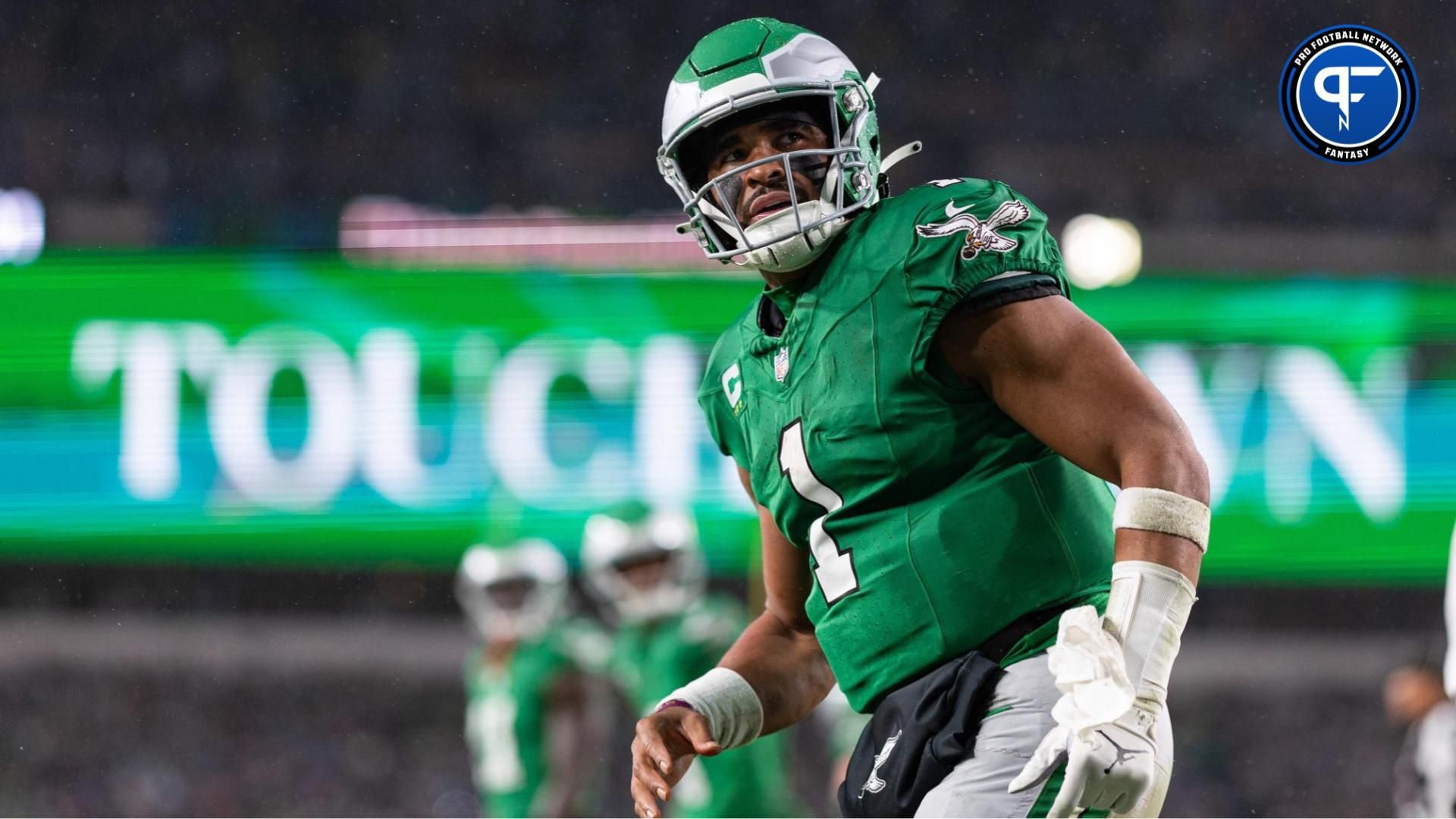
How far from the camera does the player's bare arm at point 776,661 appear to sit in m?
1.34

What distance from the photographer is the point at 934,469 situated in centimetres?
120

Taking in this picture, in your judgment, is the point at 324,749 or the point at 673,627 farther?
the point at 324,749

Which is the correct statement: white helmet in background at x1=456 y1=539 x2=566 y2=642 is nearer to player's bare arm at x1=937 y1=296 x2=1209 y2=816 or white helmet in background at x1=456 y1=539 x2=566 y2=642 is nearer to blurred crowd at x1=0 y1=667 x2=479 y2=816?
blurred crowd at x1=0 y1=667 x2=479 y2=816

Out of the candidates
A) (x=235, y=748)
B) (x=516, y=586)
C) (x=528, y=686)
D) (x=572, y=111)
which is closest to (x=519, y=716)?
(x=528, y=686)

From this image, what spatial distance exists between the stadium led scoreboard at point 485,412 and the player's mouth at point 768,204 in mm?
3128

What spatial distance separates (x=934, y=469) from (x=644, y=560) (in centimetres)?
287

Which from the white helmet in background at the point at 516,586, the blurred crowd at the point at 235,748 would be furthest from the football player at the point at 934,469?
the blurred crowd at the point at 235,748

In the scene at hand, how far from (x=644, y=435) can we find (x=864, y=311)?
331cm

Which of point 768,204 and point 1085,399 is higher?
point 768,204

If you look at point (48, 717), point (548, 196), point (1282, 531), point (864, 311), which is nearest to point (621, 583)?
point (548, 196)

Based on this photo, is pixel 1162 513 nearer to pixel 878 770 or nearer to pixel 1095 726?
pixel 1095 726

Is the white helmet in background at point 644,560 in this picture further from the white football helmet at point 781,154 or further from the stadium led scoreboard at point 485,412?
the white football helmet at point 781,154

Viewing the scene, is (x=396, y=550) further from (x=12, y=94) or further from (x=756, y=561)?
(x=12, y=94)

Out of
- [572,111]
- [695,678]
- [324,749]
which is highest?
[572,111]
